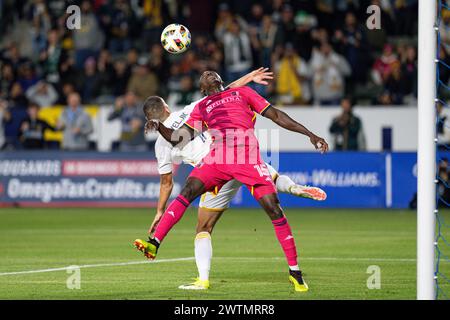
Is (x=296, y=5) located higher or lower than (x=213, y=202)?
higher

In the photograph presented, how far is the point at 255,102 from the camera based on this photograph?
11.2 meters

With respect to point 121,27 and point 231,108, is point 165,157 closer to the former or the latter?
point 231,108

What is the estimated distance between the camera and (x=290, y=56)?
25.9 m

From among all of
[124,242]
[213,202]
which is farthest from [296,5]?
[213,202]

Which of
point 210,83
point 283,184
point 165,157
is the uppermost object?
point 210,83

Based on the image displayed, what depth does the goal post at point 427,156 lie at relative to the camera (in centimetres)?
917

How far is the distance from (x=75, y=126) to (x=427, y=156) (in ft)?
53.8

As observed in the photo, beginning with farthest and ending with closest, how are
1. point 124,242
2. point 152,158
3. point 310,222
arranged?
point 152,158 → point 310,222 → point 124,242

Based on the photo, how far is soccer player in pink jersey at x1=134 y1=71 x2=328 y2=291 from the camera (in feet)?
36.0

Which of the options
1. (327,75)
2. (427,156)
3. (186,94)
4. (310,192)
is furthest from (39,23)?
(427,156)

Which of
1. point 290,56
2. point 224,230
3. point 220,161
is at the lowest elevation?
point 224,230
